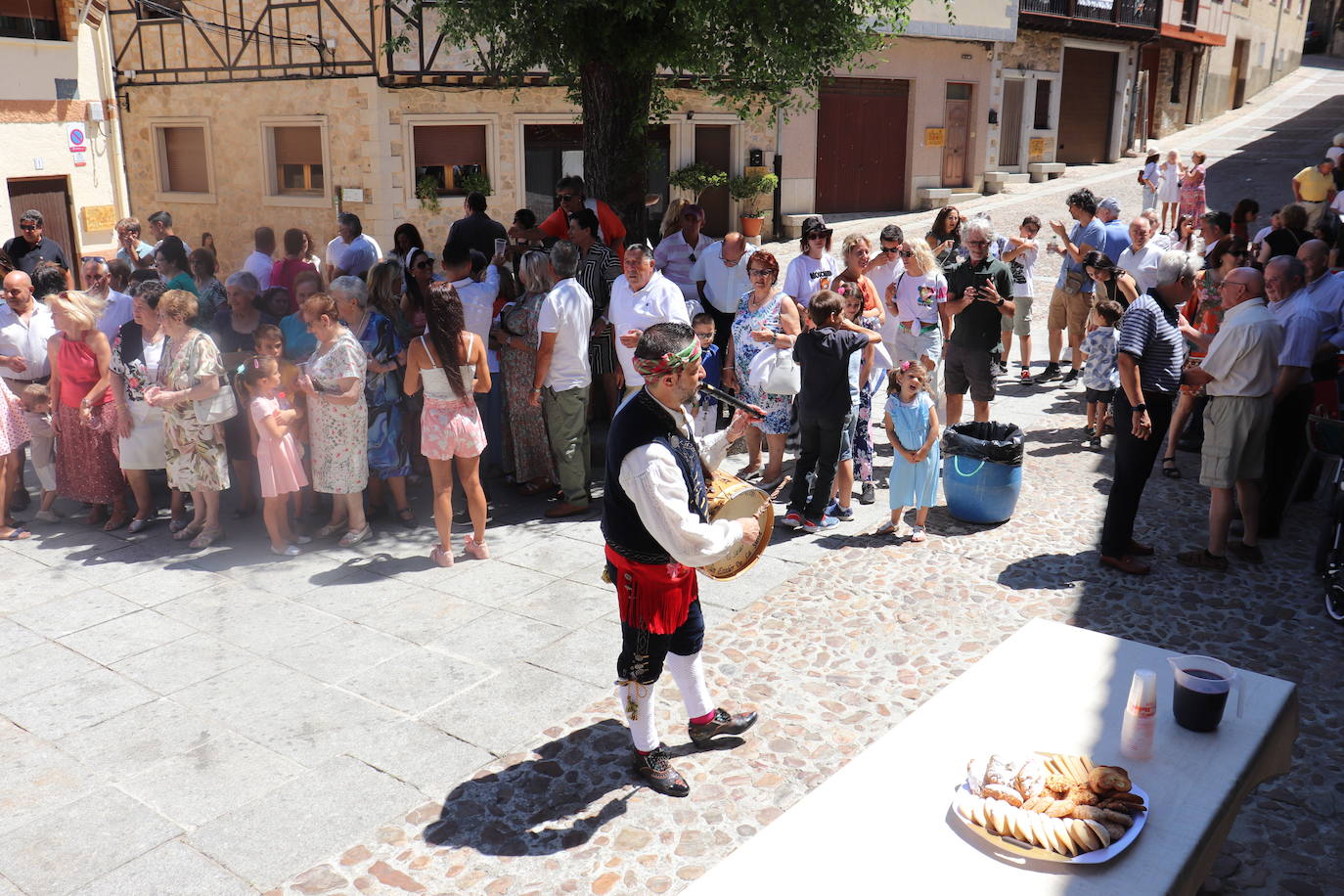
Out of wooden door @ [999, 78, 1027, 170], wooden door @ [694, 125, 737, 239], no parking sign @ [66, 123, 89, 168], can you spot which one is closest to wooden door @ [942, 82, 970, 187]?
wooden door @ [999, 78, 1027, 170]

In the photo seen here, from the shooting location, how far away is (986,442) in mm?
7527

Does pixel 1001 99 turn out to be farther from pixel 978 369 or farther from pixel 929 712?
pixel 929 712

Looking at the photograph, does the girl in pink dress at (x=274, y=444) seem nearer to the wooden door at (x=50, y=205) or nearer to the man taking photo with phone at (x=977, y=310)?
the man taking photo with phone at (x=977, y=310)

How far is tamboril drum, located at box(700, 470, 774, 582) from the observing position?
4.64m

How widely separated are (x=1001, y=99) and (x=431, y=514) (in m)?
21.7

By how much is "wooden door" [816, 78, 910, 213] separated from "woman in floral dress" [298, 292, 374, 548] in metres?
17.7

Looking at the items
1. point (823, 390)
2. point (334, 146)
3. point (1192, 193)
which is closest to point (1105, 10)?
point (1192, 193)

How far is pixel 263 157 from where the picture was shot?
19000 mm

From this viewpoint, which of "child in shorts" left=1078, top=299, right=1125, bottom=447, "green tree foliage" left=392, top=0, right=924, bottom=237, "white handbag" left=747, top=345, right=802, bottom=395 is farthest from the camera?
"child in shorts" left=1078, top=299, right=1125, bottom=447

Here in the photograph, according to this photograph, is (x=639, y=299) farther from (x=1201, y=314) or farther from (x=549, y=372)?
(x=1201, y=314)

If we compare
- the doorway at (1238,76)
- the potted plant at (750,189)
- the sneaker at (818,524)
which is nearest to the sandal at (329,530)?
the sneaker at (818,524)

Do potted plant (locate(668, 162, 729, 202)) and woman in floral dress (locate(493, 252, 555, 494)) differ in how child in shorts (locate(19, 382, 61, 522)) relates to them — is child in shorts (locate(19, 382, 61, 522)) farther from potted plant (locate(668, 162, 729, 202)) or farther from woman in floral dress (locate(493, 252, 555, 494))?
potted plant (locate(668, 162, 729, 202))

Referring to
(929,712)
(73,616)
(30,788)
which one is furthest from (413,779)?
(73,616)

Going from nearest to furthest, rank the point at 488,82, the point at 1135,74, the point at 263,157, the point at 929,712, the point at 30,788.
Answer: the point at 929,712
the point at 30,788
the point at 488,82
the point at 263,157
the point at 1135,74
